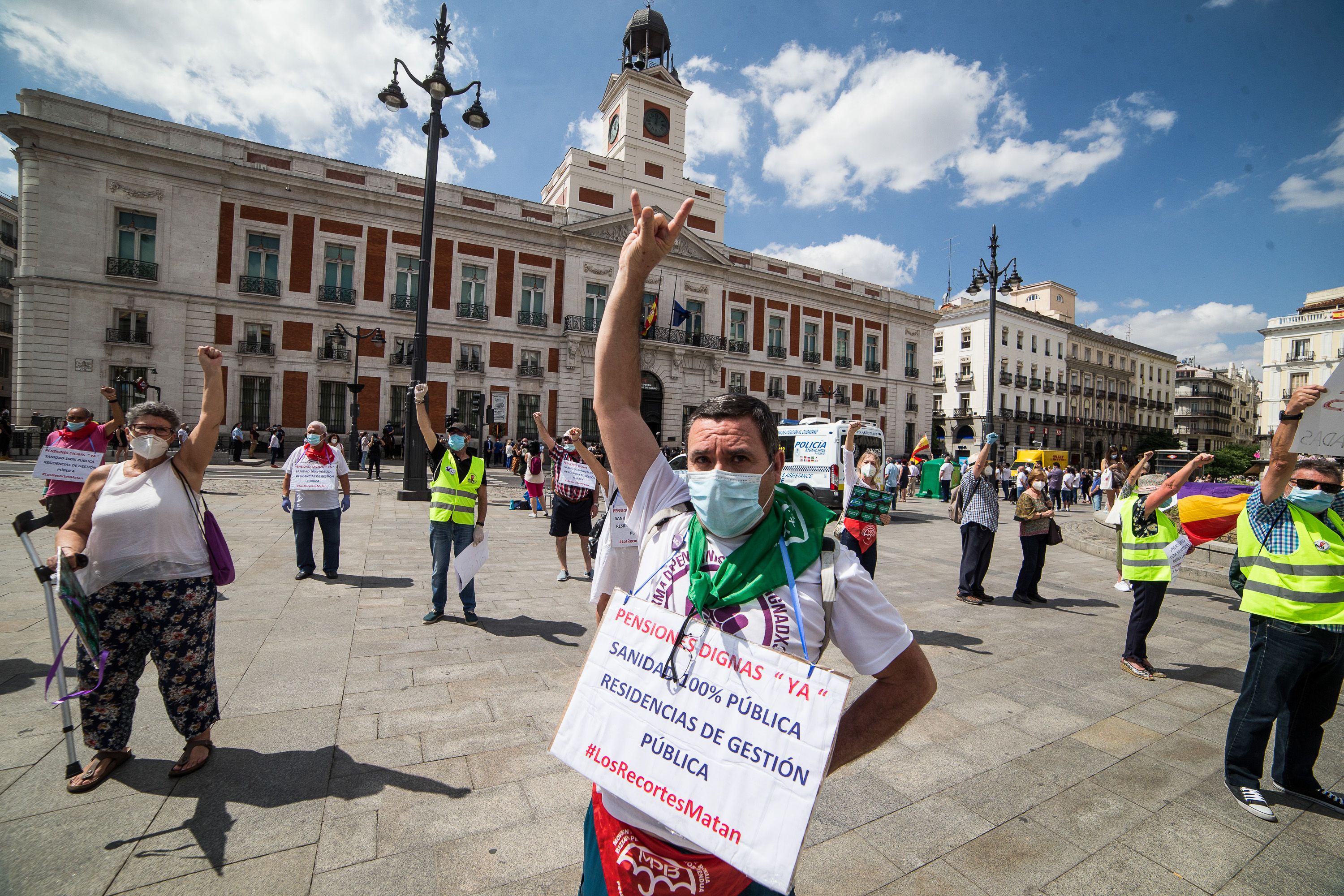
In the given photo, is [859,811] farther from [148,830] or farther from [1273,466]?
[148,830]

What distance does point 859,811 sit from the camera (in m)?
2.93

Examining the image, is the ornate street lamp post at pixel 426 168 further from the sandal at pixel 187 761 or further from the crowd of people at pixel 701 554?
the sandal at pixel 187 761

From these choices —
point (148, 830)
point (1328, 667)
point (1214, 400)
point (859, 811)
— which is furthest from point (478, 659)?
point (1214, 400)

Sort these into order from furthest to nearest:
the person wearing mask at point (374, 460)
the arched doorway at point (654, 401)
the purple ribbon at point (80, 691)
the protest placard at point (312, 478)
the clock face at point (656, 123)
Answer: the clock face at point (656, 123) → the arched doorway at point (654, 401) → the person wearing mask at point (374, 460) → the protest placard at point (312, 478) → the purple ribbon at point (80, 691)

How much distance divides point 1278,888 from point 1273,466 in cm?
208

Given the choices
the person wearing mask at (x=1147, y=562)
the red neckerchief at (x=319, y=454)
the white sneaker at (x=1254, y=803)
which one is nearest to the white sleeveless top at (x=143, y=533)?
the red neckerchief at (x=319, y=454)

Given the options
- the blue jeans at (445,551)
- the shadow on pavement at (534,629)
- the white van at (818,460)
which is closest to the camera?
the shadow on pavement at (534,629)

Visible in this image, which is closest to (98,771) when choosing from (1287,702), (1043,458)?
(1287,702)

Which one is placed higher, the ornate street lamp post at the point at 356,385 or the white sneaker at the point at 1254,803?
the ornate street lamp post at the point at 356,385

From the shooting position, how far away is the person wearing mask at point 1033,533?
7418mm

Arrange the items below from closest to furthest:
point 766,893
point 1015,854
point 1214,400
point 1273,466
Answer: point 766,893 → point 1015,854 → point 1273,466 → point 1214,400

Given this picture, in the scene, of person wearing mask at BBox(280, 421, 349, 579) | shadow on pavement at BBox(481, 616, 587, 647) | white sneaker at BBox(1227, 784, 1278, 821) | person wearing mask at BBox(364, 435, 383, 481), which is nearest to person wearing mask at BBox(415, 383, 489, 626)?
shadow on pavement at BBox(481, 616, 587, 647)

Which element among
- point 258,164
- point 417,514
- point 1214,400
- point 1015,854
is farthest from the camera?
point 1214,400

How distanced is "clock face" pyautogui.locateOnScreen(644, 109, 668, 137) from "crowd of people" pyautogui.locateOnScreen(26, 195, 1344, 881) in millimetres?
33072
